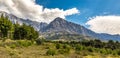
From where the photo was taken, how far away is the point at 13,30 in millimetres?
109500

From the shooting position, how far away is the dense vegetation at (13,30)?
10211 centimetres

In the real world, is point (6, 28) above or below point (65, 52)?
above

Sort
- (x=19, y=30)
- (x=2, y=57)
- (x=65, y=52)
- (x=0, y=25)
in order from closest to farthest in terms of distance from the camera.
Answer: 1. (x=2, y=57)
2. (x=65, y=52)
3. (x=0, y=25)
4. (x=19, y=30)

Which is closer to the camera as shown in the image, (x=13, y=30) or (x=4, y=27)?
(x=4, y=27)

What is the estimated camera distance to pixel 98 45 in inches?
4144

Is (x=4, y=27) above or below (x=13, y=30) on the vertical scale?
above

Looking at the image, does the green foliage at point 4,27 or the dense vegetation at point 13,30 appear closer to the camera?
the green foliage at point 4,27

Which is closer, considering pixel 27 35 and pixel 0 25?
pixel 0 25

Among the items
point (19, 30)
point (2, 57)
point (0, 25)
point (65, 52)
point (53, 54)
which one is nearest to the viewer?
point (2, 57)

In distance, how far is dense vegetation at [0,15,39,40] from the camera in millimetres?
102106

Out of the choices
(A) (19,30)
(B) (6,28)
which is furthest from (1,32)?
(A) (19,30)

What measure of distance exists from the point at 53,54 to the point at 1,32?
6984cm

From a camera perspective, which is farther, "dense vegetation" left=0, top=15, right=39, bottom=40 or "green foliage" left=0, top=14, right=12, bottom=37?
"dense vegetation" left=0, top=15, right=39, bottom=40

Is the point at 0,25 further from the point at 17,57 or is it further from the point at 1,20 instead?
the point at 17,57
